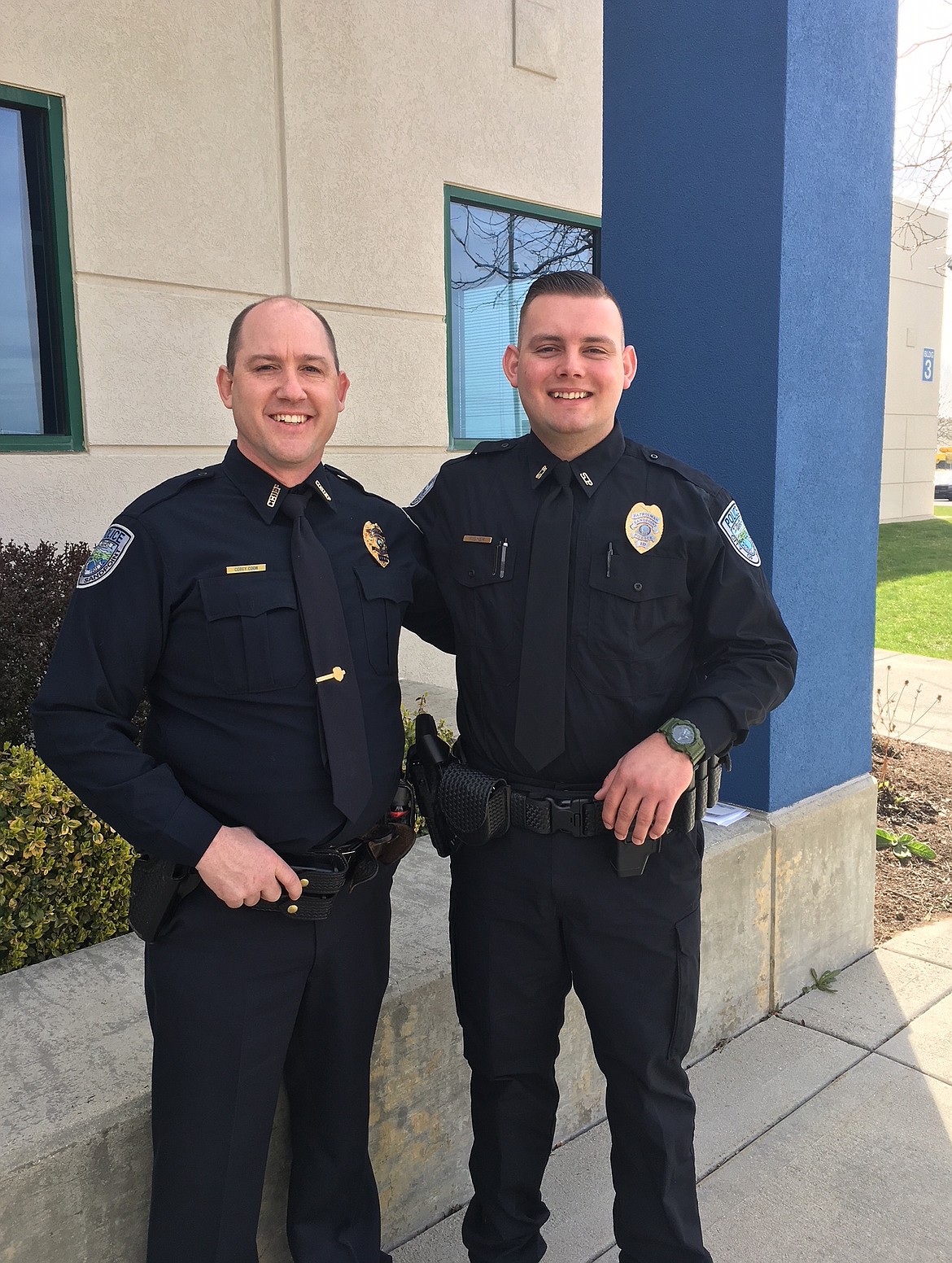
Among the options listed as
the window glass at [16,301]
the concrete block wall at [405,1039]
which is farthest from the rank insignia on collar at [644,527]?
the window glass at [16,301]

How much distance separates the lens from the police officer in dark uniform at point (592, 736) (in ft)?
7.01

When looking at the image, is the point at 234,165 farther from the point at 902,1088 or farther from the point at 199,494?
the point at 902,1088

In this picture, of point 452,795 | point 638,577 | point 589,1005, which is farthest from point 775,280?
point 589,1005

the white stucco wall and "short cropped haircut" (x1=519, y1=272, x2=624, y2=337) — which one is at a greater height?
the white stucco wall

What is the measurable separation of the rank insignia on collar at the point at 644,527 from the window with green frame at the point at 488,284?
469 cm

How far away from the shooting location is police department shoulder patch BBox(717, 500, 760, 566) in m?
2.26

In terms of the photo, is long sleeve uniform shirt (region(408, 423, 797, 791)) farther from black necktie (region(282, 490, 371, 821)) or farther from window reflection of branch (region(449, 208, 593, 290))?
window reflection of branch (region(449, 208, 593, 290))

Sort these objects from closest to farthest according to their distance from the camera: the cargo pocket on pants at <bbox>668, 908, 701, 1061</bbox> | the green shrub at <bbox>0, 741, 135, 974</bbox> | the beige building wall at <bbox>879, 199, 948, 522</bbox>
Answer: the cargo pocket on pants at <bbox>668, 908, 701, 1061</bbox>
the green shrub at <bbox>0, 741, 135, 974</bbox>
the beige building wall at <bbox>879, 199, 948, 522</bbox>

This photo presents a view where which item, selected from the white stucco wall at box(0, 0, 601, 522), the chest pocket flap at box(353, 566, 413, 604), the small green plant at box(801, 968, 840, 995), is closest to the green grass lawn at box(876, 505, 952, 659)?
the white stucco wall at box(0, 0, 601, 522)

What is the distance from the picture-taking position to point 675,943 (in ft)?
7.08

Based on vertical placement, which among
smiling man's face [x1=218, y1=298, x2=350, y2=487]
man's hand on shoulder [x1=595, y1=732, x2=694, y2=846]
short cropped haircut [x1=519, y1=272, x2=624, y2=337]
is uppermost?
short cropped haircut [x1=519, y1=272, x2=624, y2=337]

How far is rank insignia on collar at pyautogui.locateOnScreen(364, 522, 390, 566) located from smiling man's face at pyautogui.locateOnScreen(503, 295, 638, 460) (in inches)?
16.5

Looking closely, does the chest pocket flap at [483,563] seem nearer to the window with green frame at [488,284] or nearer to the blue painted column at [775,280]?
the blue painted column at [775,280]

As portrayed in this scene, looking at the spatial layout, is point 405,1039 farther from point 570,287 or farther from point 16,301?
point 16,301
